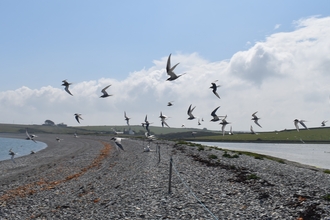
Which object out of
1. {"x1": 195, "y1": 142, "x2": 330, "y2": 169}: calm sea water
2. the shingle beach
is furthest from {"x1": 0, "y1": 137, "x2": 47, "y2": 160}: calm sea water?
the shingle beach

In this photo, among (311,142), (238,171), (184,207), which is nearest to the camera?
(184,207)

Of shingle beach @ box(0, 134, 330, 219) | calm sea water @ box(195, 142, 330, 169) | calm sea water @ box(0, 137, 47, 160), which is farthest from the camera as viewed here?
calm sea water @ box(0, 137, 47, 160)

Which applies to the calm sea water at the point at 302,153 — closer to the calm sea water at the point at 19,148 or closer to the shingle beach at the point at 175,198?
the shingle beach at the point at 175,198

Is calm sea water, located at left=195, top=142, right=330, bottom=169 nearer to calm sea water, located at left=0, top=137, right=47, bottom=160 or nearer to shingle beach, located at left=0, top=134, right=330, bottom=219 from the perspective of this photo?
shingle beach, located at left=0, top=134, right=330, bottom=219

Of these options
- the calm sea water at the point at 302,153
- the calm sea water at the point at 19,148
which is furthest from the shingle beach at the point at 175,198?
the calm sea water at the point at 19,148

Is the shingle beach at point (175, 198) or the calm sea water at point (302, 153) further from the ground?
the calm sea water at point (302, 153)

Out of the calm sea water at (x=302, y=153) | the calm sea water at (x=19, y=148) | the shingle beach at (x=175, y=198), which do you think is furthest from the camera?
the calm sea water at (x=19, y=148)

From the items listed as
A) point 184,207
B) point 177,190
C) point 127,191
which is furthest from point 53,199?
point 184,207

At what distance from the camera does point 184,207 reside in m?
15.3

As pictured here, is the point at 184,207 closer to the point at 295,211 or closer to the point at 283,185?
the point at 295,211

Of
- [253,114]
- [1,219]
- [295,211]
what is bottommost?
[1,219]

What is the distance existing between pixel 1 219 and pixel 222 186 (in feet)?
32.5

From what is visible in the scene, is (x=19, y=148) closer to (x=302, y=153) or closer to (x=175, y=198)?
(x=302, y=153)

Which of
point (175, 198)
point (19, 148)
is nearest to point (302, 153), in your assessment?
point (175, 198)
